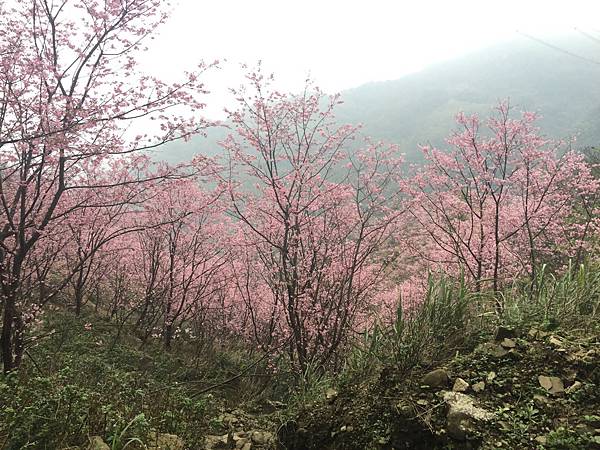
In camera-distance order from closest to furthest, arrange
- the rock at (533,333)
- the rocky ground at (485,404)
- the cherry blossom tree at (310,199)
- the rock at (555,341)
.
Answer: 1. the rocky ground at (485,404)
2. the rock at (555,341)
3. the rock at (533,333)
4. the cherry blossom tree at (310,199)

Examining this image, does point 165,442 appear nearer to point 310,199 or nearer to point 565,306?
point 565,306

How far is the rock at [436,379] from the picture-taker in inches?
113

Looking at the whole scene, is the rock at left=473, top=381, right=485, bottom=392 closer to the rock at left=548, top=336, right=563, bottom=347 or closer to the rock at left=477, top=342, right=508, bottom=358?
the rock at left=477, top=342, right=508, bottom=358

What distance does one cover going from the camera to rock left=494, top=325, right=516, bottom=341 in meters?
3.21

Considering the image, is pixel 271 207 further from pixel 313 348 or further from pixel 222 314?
pixel 222 314

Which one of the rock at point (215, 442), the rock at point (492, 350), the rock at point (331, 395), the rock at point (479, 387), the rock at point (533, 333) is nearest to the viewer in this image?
the rock at point (479, 387)

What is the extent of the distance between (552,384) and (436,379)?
30.0 inches

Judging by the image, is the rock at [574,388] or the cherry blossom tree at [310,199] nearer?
the rock at [574,388]

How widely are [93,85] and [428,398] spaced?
5644 millimetres

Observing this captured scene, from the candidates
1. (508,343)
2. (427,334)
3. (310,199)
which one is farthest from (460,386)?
(310,199)

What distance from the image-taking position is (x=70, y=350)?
27.1ft

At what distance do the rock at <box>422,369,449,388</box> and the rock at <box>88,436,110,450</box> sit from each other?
2.62 m

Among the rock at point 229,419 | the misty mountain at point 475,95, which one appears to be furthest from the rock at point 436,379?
the misty mountain at point 475,95

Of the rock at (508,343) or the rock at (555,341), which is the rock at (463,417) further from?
the rock at (555,341)
